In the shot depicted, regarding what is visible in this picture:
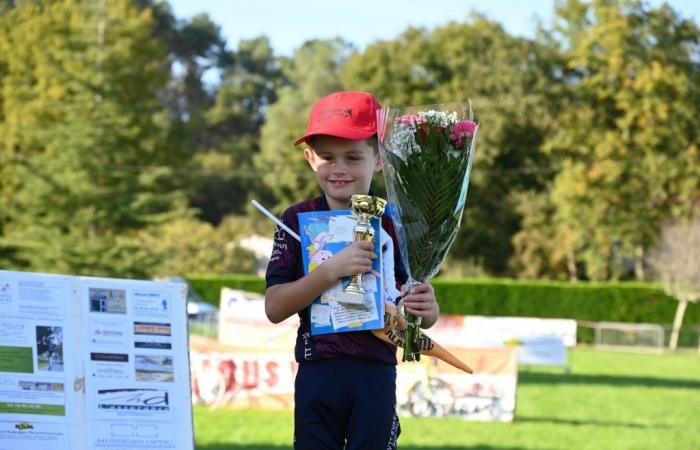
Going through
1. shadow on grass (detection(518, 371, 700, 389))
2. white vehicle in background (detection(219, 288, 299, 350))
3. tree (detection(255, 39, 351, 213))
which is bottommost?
shadow on grass (detection(518, 371, 700, 389))

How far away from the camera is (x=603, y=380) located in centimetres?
2120

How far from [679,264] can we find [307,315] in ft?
121

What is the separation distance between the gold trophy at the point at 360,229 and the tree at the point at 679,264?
34085 millimetres

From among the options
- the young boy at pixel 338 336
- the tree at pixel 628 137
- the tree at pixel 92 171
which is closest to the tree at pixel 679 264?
the tree at pixel 628 137

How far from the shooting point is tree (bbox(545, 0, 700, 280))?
46.0 m

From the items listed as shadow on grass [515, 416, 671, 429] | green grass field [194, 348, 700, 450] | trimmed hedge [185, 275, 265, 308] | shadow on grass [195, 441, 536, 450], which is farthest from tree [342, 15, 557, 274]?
shadow on grass [195, 441, 536, 450]

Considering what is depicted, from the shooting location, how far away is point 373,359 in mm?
4004

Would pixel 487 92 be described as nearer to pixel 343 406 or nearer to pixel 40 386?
pixel 40 386

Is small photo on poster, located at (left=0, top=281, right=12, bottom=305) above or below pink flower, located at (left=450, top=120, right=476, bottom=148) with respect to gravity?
below

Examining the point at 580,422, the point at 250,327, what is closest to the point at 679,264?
the point at 250,327

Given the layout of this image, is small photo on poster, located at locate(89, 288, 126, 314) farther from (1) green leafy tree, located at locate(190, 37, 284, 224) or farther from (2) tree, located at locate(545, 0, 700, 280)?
(1) green leafy tree, located at locate(190, 37, 284, 224)

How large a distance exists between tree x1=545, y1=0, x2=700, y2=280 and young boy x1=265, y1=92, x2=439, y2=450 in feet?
140

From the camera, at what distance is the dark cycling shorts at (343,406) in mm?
3967

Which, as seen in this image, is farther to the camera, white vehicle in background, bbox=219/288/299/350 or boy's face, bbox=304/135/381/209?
white vehicle in background, bbox=219/288/299/350
